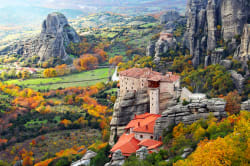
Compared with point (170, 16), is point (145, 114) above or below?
below

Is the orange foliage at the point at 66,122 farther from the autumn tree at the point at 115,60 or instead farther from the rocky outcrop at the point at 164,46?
the autumn tree at the point at 115,60

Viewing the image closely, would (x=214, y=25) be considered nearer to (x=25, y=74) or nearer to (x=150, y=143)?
(x=150, y=143)

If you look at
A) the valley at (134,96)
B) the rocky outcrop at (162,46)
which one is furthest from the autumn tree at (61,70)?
the rocky outcrop at (162,46)

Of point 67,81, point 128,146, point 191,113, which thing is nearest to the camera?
point 191,113

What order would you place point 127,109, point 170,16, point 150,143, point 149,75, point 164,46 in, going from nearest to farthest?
point 150,143
point 149,75
point 127,109
point 164,46
point 170,16

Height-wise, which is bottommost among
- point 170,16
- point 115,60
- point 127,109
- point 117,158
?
point 115,60

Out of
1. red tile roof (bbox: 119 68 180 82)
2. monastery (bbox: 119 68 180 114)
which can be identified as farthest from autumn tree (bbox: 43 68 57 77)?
monastery (bbox: 119 68 180 114)

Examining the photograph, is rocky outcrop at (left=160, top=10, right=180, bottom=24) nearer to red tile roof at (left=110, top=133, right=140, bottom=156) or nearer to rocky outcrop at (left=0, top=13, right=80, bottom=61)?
rocky outcrop at (left=0, top=13, right=80, bottom=61)

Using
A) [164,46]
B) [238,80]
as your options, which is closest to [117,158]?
[238,80]
